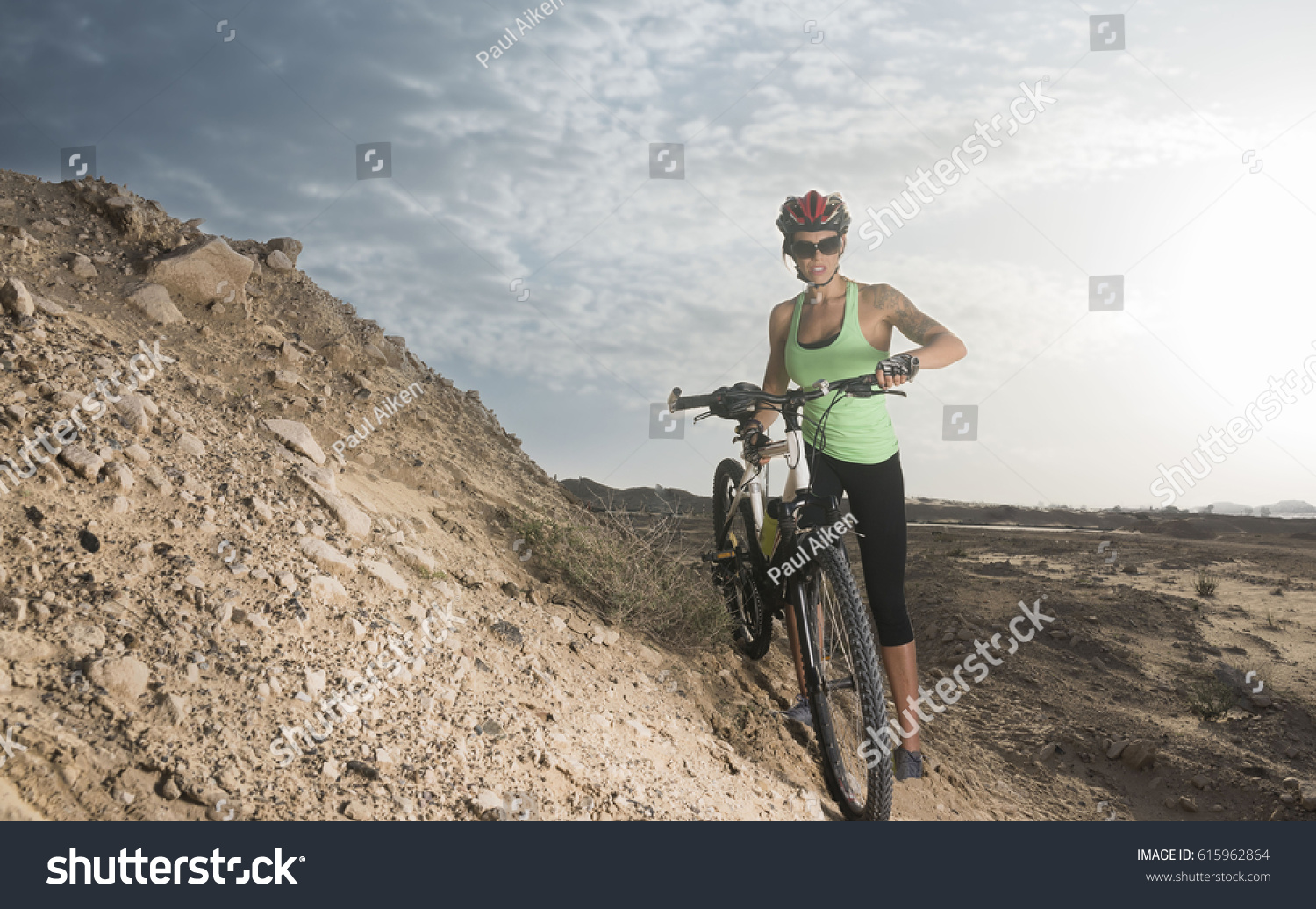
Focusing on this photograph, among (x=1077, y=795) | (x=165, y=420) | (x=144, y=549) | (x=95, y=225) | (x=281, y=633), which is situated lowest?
(x=1077, y=795)

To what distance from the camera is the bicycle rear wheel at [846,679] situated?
3.55 metres

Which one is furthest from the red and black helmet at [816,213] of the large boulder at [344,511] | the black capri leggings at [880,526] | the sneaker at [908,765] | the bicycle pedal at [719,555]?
the large boulder at [344,511]

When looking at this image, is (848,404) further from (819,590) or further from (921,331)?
(819,590)

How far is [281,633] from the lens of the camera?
3377mm

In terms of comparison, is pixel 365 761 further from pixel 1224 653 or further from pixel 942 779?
pixel 1224 653

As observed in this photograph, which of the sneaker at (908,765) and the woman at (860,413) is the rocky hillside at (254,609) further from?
the woman at (860,413)

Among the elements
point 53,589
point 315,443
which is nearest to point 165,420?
point 315,443

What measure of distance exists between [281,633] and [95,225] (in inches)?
195

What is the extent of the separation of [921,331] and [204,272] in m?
5.52

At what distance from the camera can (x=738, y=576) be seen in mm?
5328

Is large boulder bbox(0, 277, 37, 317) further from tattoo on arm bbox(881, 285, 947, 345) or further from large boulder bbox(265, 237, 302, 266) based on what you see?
tattoo on arm bbox(881, 285, 947, 345)

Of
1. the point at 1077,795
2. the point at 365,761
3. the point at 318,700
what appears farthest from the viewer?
the point at 1077,795

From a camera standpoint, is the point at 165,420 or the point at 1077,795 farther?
the point at 1077,795

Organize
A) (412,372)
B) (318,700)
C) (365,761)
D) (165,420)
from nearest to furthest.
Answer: (365,761)
(318,700)
(165,420)
(412,372)
